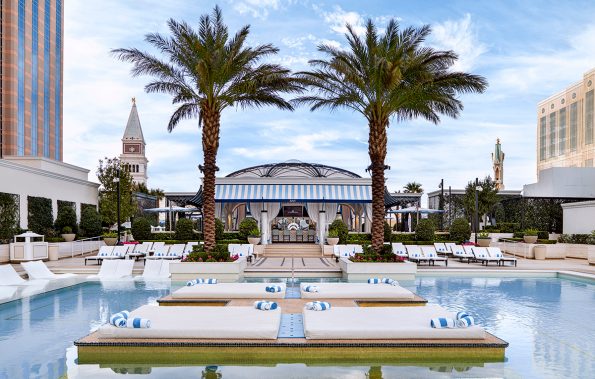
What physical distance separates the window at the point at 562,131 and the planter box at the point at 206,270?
2476 inches

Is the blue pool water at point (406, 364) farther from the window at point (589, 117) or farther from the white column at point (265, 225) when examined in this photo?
the window at point (589, 117)

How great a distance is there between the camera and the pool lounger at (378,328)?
332 inches

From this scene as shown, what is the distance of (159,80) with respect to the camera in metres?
21.0

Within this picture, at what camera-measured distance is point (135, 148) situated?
100812 millimetres

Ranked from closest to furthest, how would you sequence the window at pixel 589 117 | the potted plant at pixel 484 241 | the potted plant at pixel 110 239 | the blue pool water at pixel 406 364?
the blue pool water at pixel 406 364
the potted plant at pixel 484 241
the potted plant at pixel 110 239
the window at pixel 589 117

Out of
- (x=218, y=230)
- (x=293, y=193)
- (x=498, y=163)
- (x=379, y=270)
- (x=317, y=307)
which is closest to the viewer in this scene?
(x=317, y=307)

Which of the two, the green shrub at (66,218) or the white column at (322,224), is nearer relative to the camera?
the green shrub at (66,218)

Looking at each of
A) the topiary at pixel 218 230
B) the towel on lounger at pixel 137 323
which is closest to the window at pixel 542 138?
the topiary at pixel 218 230

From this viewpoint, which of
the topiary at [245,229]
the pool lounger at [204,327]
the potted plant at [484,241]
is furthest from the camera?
the topiary at [245,229]

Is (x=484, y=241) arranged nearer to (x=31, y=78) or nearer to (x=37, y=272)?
(x=37, y=272)

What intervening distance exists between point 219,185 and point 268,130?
192 inches

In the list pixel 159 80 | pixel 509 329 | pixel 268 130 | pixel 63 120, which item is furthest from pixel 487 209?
pixel 63 120

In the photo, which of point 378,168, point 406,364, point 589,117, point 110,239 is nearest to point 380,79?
point 378,168

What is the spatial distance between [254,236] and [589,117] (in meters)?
50.4
